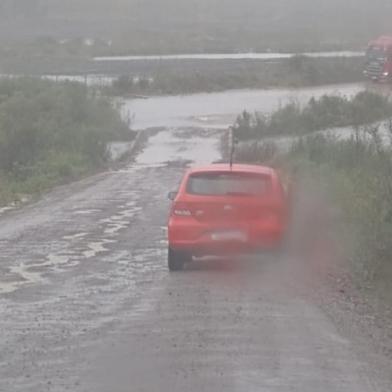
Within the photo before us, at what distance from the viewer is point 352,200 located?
2077 centimetres

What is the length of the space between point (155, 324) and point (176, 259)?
4.98 metres

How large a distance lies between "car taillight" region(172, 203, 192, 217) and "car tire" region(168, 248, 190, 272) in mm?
518

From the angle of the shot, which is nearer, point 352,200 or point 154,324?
point 154,324

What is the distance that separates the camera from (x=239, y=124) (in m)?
52.4

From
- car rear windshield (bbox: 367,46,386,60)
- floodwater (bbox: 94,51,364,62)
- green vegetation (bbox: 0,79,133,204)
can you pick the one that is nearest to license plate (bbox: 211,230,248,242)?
green vegetation (bbox: 0,79,133,204)

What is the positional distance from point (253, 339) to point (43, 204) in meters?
20.0

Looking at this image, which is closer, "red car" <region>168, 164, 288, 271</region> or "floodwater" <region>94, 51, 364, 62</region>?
"red car" <region>168, 164, 288, 271</region>

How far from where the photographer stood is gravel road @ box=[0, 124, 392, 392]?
9953 millimetres

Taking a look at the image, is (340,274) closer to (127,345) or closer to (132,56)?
(127,345)

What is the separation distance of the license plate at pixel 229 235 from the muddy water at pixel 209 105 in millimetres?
40152

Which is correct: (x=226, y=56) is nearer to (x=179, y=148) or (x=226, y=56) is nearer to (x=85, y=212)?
(x=179, y=148)

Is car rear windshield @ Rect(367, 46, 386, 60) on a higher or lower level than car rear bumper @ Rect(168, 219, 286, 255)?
lower

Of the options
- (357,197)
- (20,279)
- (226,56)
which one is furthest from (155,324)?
(226,56)

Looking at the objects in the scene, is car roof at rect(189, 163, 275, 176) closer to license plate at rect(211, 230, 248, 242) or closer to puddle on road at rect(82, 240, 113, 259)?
license plate at rect(211, 230, 248, 242)
